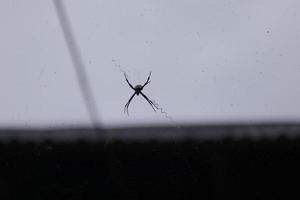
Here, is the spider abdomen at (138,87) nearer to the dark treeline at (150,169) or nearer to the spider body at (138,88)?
the spider body at (138,88)

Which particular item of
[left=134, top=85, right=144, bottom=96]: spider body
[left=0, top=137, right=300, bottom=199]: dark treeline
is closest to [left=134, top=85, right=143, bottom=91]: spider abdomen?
[left=134, top=85, right=144, bottom=96]: spider body

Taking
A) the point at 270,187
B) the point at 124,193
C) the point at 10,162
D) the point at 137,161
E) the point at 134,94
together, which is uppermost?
the point at 134,94

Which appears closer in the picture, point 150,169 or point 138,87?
point 150,169

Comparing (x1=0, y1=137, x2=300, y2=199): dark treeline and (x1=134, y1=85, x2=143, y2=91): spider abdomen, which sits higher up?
(x1=134, y1=85, x2=143, y2=91): spider abdomen

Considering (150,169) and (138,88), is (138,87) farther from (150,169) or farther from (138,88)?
(150,169)

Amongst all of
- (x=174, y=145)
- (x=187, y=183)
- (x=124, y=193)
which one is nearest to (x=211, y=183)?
(x=187, y=183)

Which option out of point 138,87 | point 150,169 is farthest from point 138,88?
point 150,169

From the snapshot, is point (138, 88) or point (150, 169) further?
point (138, 88)

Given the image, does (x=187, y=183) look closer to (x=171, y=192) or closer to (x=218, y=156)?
(x=171, y=192)

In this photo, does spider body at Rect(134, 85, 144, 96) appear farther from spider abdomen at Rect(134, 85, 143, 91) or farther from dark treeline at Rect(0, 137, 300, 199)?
dark treeline at Rect(0, 137, 300, 199)

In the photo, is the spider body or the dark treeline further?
the spider body

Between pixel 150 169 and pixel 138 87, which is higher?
pixel 138 87
